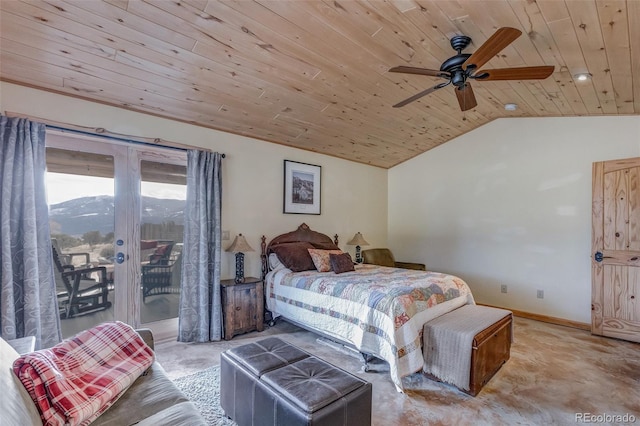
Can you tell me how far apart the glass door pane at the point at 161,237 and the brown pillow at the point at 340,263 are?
183cm

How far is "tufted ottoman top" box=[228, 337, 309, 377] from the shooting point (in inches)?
78.4

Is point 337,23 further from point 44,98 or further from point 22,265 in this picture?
point 22,265

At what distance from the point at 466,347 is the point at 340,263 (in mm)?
Result: 1788

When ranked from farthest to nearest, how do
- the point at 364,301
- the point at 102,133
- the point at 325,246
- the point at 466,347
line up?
the point at 325,246, the point at 102,133, the point at 364,301, the point at 466,347

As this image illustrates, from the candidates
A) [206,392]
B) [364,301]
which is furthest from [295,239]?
[206,392]

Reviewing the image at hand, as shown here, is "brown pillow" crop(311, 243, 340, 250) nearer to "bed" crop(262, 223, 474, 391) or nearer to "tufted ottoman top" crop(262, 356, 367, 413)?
"bed" crop(262, 223, 474, 391)

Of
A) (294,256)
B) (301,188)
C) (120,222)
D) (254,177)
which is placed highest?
(254,177)

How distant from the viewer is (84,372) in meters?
1.61

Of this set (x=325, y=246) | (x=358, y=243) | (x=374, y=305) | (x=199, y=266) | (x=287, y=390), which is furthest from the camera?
(x=358, y=243)

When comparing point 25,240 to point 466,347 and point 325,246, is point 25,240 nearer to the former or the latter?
point 325,246

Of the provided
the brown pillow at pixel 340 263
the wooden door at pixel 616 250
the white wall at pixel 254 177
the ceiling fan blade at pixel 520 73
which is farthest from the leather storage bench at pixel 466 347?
the white wall at pixel 254 177

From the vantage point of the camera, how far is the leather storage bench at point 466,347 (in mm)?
2492

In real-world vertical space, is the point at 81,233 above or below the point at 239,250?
above

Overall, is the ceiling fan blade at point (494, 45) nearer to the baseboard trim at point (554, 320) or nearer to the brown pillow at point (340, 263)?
the brown pillow at point (340, 263)
